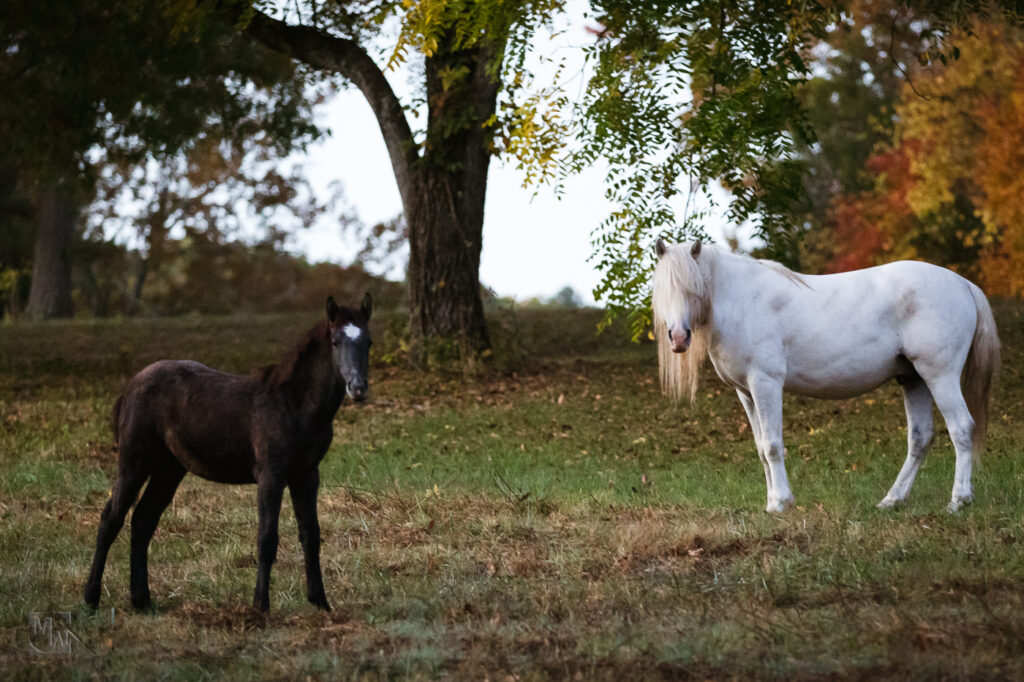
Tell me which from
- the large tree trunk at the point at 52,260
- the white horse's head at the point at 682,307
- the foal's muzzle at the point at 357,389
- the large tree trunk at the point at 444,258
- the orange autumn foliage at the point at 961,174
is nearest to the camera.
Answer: the foal's muzzle at the point at 357,389

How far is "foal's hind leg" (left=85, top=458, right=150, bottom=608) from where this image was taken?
6.19 meters

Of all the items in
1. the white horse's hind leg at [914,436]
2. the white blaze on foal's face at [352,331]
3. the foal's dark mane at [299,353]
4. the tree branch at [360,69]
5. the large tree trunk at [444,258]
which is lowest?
the white horse's hind leg at [914,436]

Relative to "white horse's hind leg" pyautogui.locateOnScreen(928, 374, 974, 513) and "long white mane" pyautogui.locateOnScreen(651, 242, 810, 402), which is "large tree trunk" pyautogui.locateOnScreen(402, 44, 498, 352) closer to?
"long white mane" pyautogui.locateOnScreen(651, 242, 810, 402)

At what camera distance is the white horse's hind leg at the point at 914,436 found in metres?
8.29

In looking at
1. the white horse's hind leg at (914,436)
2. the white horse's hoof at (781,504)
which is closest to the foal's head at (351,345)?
the white horse's hoof at (781,504)

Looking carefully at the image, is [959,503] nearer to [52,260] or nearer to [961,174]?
[961,174]

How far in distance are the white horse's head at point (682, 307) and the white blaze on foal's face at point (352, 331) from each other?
2.87 meters

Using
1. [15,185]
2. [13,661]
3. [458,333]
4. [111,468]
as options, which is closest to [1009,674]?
[13,661]

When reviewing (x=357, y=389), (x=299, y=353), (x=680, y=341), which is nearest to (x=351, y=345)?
(x=357, y=389)

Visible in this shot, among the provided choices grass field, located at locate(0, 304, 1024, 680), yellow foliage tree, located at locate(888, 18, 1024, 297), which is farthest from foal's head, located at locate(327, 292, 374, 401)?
yellow foliage tree, located at locate(888, 18, 1024, 297)

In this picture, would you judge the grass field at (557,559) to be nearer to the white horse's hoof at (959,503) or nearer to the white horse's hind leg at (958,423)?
the white horse's hoof at (959,503)

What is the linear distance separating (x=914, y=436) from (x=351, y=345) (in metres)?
4.98

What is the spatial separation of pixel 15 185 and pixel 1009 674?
32283 mm

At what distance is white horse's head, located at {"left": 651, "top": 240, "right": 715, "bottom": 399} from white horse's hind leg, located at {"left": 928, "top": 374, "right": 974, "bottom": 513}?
182 centimetres
